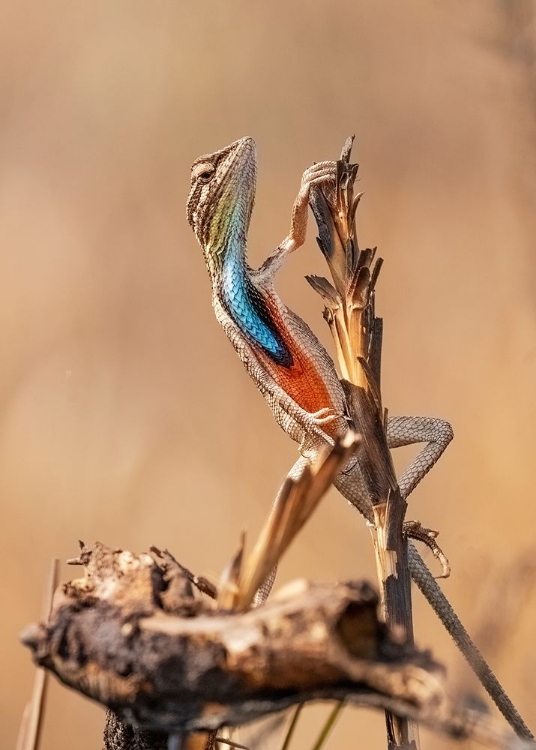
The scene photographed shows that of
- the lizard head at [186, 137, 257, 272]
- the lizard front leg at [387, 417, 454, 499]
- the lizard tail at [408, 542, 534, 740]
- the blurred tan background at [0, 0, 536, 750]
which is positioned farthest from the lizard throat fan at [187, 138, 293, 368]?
the blurred tan background at [0, 0, 536, 750]

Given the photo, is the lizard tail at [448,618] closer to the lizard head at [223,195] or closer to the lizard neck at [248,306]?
the lizard neck at [248,306]

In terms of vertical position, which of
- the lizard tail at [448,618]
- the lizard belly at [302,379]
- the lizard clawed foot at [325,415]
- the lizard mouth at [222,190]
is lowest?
the lizard tail at [448,618]

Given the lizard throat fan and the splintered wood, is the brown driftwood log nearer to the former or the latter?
the splintered wood

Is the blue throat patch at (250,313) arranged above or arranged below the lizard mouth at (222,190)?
below

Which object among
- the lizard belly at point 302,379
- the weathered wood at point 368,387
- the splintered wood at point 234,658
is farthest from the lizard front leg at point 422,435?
the splintered wood at point 234,658

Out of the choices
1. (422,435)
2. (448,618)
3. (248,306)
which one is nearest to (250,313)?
(248,306)
